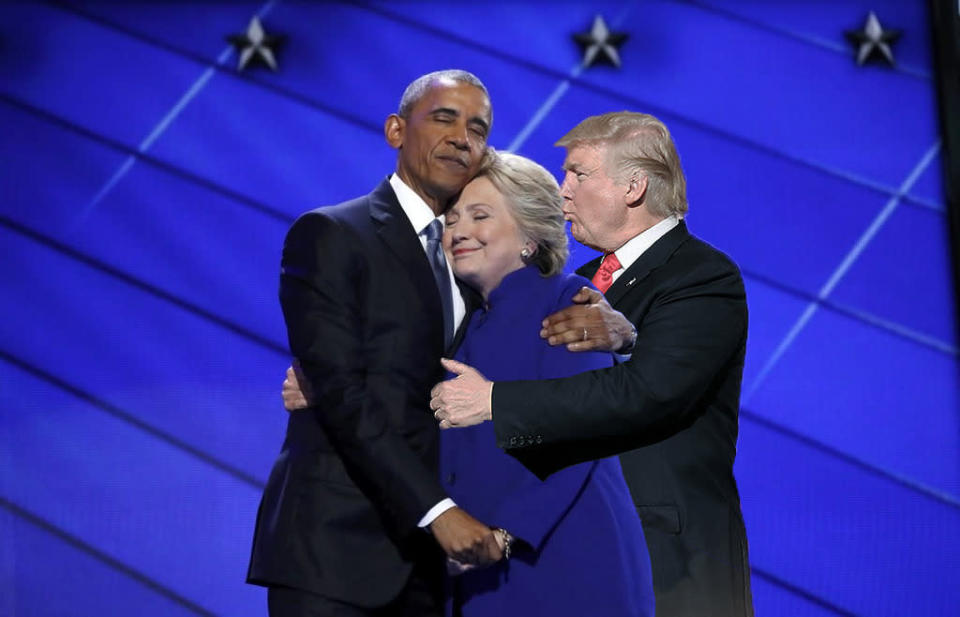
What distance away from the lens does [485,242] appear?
6.47 feet

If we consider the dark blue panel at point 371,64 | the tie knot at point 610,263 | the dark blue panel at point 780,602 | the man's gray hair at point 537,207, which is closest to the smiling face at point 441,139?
the man's gray hair at point 537,207

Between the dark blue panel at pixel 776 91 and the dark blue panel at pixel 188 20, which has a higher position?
the dark blue panel at pixel 188 20

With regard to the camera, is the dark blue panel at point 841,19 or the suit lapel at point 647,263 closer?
the suit lapel at point 647,263

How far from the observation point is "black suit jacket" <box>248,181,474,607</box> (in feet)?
6.36

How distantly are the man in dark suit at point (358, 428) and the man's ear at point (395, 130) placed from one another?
242mm

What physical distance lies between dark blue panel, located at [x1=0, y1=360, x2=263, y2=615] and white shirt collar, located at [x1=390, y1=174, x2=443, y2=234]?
1.43 metres

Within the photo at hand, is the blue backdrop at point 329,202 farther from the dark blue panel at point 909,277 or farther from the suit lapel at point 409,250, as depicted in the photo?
the suit lapel at point 409,250

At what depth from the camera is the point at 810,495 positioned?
3.21m

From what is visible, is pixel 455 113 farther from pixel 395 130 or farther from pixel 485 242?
pixel 485 242

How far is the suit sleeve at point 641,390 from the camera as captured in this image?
5.68 ft

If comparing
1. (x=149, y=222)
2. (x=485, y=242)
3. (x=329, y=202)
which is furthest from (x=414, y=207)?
(x=149, y=222)

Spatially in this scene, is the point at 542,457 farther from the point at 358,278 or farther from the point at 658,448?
the point at 358,278

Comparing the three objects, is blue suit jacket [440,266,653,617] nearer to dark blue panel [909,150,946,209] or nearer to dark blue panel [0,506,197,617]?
dark blue panel [0,506,197,617]

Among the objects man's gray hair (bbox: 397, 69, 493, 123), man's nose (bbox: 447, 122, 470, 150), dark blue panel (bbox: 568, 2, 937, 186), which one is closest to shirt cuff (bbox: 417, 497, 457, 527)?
man's nose (bbox: 447, 122, 470, 150)
